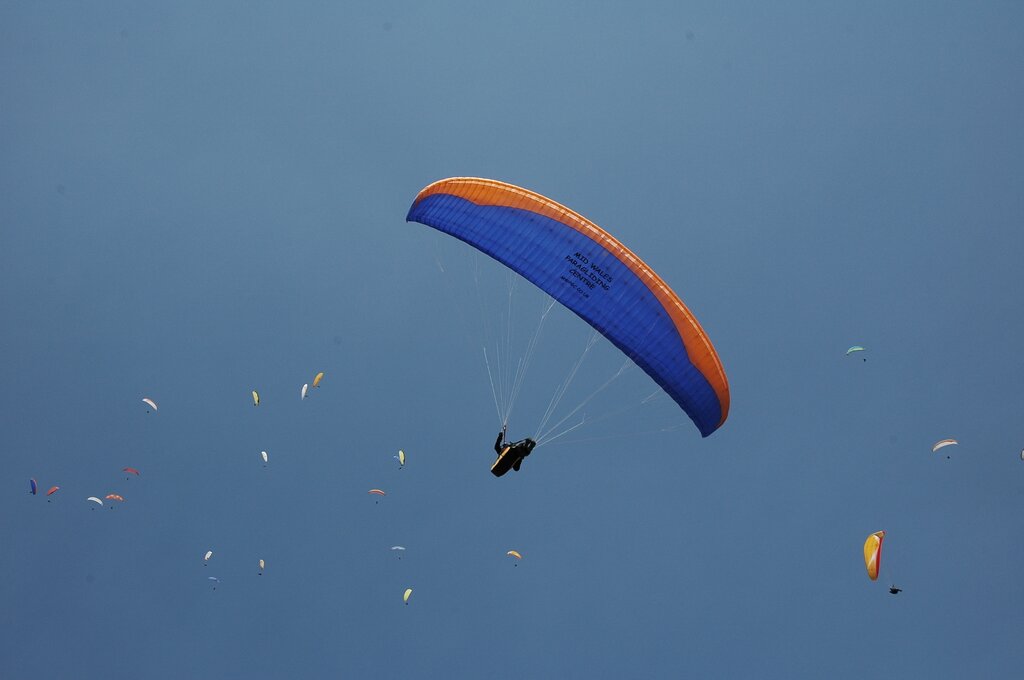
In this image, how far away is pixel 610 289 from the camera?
23.5 m

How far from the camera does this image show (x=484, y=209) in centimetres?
2408

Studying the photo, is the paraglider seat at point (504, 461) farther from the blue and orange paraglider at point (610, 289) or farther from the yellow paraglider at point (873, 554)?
the yellow paraglider at point (873, 554)

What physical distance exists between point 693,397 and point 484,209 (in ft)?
22.5

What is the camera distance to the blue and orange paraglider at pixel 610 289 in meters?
23.4

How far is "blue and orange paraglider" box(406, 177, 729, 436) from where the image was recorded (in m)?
23.4

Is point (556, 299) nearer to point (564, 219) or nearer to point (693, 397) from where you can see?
point (564, 219)

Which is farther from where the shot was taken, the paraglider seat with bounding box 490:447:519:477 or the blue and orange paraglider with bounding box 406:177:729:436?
the paraglider seat with bounding box 490:447:519:477

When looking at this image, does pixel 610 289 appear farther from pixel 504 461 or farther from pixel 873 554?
pixel 873 554

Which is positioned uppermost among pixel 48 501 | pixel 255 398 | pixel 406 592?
pixel 255 398

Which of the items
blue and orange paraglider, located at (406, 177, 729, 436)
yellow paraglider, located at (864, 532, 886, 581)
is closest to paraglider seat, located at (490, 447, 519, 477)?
blue and orange paraglider, located at (406, 177, 729, 436)

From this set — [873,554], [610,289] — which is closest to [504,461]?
[610,289]

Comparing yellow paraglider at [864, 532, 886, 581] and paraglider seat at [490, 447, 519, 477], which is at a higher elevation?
yellow paraglider at [864, 532, 886, 581]

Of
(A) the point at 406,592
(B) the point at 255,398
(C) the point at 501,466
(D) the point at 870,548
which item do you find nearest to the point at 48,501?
(B) the point at 255,398

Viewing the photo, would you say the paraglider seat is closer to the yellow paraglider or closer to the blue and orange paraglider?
the blue and orange paraglider
